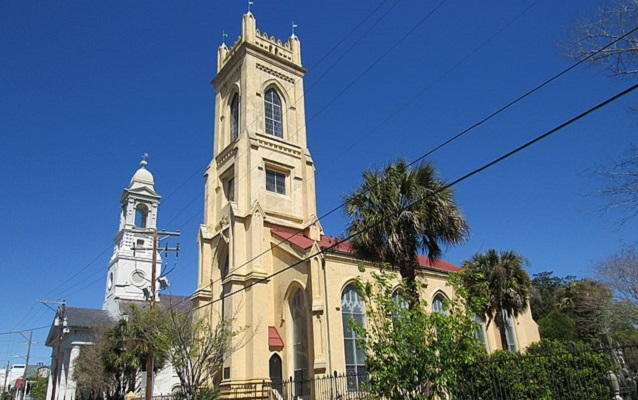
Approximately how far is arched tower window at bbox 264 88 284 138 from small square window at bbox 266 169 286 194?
3234 millimetres

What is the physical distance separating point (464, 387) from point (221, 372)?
18572 millimetres

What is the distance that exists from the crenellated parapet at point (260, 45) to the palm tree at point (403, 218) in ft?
67.0

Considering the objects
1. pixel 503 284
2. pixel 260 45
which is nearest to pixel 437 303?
pixel 503 284

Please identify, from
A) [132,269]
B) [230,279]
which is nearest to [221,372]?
[230,279]

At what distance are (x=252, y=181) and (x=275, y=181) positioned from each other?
2.72 metres

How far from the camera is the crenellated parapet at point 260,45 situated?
117 ft

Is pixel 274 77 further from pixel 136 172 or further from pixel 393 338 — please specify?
pixel 136 172

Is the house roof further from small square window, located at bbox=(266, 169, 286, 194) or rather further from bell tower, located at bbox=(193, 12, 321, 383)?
small square window, located at bbox=(266, 169, 286, 194)

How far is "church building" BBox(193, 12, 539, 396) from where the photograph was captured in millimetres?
24922

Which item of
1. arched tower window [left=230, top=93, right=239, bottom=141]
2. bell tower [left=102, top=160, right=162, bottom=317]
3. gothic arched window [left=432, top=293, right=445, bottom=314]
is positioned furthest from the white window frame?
bell tower [left=102, top=160, right=162, bottom=317]

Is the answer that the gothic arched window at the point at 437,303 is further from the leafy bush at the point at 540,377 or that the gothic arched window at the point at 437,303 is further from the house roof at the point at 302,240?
the leafy bush at the point at 540,377

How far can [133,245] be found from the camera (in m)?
62.1

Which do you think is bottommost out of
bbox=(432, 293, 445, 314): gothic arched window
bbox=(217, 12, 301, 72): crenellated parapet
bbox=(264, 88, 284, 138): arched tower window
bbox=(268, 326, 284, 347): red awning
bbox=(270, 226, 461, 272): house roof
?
bbox=(268, 326, 284, 347): red awning

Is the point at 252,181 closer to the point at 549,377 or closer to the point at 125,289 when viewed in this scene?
the point at 549,377
